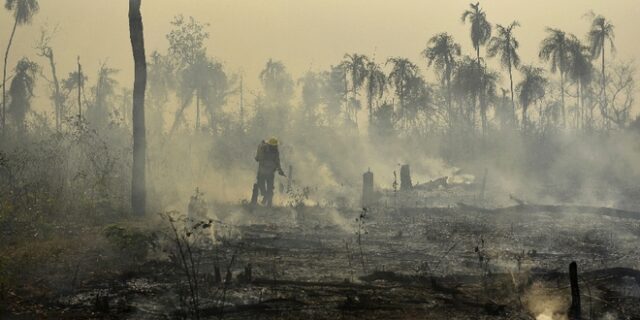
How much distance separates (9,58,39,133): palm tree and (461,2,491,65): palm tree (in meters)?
39.6

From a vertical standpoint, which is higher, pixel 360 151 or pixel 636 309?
pixel 360 151

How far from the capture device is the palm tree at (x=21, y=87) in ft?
170

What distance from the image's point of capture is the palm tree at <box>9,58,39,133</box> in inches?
2036

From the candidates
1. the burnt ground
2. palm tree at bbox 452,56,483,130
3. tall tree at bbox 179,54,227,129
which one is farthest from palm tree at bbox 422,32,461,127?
the burnt ground

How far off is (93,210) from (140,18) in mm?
5127

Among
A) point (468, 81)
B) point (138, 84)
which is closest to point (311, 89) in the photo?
→ point (468, 81)

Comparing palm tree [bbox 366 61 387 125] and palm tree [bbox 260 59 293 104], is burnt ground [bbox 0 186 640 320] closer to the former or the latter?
palm tree [bbox 366 61 387 125]

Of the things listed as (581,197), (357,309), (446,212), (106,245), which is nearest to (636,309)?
(357,309)

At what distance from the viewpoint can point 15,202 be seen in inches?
484

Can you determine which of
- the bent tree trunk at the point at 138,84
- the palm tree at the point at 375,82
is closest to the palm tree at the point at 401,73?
the palm tree at the point at 375,82

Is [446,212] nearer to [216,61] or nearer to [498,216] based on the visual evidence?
[498,216]

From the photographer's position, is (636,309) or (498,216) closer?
(636,309)

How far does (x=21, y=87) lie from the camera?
52125 millimetres

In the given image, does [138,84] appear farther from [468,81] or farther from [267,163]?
[468,81]
